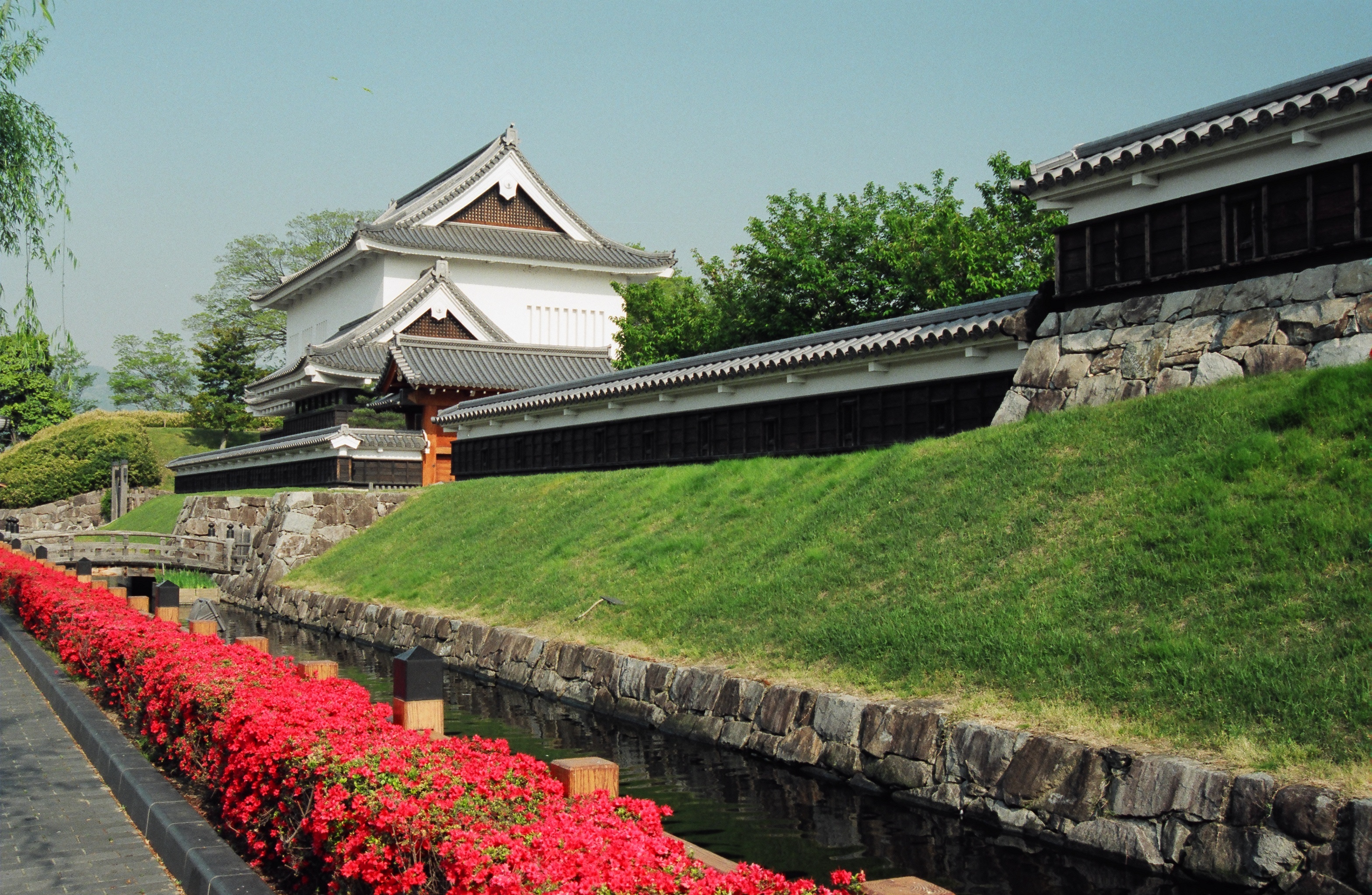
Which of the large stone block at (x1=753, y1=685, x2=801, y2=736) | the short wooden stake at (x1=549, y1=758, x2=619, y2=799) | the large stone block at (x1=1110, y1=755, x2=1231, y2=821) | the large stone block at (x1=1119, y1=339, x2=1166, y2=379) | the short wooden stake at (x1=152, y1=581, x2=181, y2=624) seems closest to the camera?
the short wooden stake at (x1=549, y1=758, x2=619, y2=799)

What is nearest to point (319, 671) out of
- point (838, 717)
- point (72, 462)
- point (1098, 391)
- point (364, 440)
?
point (838, 717)

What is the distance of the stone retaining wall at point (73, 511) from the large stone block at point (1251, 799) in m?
55.4

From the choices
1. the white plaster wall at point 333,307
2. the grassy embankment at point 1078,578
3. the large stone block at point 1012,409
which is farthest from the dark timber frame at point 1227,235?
the white plaster wall at point 333,307

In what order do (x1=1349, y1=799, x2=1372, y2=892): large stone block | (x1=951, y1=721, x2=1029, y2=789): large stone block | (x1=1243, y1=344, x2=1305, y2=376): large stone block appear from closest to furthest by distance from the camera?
(x1=1349, y1=799, x2=1372, y2=892): large stone block < (x1=951, y1=721, x2=1029, y2=789): large stone block < (x1=1243, y1=344, x2=1305, y2=376): large stone block

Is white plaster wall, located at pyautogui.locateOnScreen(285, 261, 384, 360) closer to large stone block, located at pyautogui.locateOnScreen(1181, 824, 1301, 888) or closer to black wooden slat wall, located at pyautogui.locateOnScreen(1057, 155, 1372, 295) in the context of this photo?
black wooden slat wall, located at pyautogui.locateOnScreen(1057, 155, 1372, 295)

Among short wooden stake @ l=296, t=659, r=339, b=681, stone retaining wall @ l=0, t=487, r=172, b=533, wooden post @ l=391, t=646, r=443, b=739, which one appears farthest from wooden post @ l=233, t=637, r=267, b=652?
stone retaining wall @ l=0, t=487, r=172, b=533

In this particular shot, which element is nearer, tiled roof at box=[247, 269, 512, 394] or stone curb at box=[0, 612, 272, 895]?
stone curb at box=[0, 612, 272, 895]

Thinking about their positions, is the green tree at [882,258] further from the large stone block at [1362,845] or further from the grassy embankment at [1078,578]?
the large stone block at [1362,845]

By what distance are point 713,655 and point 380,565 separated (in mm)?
16182

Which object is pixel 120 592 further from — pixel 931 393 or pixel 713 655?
pixel 931 393

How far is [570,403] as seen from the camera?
2839 centimetres

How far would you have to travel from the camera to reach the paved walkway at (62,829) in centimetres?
688

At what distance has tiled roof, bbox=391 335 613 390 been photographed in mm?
36875

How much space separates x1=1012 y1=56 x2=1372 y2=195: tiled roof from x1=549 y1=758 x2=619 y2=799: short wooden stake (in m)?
11.7
